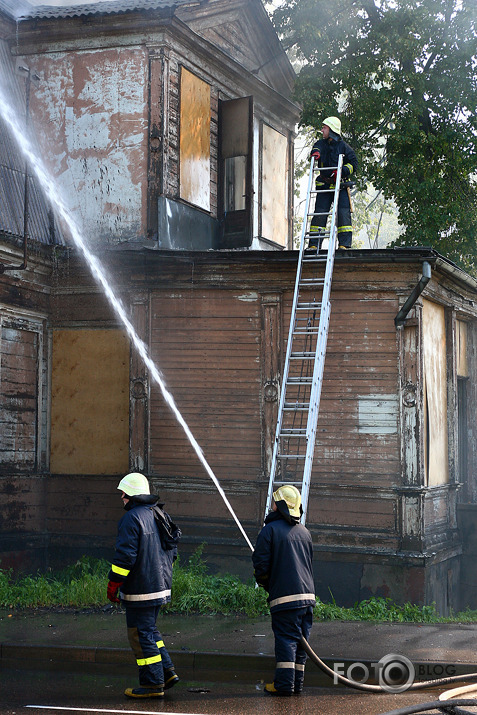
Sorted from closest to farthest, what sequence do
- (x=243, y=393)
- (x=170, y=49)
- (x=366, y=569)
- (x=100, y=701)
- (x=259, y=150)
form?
(x=100, y=701) → (x=366, y=569) → (x=243, y=393) → (x=170, y=49) → (x=259, y=150)

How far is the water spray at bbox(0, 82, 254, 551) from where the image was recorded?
12.7m

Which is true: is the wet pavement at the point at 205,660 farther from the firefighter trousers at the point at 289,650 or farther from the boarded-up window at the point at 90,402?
the boarded-up window at the point at 90,402

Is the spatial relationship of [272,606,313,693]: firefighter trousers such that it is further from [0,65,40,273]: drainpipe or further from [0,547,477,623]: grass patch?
[0,65,40,273]: drainpipe

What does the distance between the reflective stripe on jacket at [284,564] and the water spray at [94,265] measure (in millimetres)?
4278

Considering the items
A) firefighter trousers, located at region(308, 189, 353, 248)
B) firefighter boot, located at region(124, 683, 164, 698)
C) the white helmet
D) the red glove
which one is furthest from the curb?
firefighter trousers, located at region(308, 189, 353, 248)

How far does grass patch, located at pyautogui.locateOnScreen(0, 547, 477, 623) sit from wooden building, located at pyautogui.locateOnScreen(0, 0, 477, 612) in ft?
2.18

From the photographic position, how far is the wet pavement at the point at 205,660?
22.4ft

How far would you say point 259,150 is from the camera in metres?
17.1

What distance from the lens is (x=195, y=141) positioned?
14562 millimetres

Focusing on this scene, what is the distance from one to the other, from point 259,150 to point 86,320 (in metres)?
5.69

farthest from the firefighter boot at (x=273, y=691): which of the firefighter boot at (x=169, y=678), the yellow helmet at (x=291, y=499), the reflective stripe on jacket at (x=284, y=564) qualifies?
the yellow helmet at (x=291, y=499)

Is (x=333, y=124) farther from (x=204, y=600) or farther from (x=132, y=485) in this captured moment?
(x=132, y=485)

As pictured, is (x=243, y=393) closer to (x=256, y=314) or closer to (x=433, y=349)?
(x=256, y=314)

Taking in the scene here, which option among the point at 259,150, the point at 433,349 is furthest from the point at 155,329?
the point at 259,150
